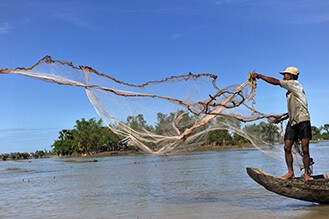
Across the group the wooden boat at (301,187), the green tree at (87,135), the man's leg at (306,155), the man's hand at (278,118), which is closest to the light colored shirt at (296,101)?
the man's leg at (306,155)

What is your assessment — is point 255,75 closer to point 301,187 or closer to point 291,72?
point 291,72

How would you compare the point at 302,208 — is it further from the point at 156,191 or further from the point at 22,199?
the point at 22,199

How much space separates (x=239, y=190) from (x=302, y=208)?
2956 millimetres

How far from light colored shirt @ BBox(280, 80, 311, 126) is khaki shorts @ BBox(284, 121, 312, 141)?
0.08 m

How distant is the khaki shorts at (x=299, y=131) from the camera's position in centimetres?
601

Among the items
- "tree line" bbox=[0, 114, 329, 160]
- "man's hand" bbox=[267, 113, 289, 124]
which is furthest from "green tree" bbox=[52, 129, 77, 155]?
"man's hand" bbox=[267, 113, 289, 124]

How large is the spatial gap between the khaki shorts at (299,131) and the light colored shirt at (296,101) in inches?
3.0

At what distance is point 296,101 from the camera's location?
6.02 m

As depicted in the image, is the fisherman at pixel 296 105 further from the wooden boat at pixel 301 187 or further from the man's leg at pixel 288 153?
the wooden boat at pixel 301 187

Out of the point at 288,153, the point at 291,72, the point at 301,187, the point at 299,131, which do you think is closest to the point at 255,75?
the point at 291,72

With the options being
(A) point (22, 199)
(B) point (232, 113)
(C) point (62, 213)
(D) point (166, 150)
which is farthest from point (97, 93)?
(A) point (22, 199)

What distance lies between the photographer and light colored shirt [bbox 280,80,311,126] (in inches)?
234

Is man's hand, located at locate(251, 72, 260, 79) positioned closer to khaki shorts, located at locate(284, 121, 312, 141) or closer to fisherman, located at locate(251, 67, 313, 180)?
fisherman, located at locate(251, 67, 313, 180)

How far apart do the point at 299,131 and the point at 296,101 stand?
482mm
